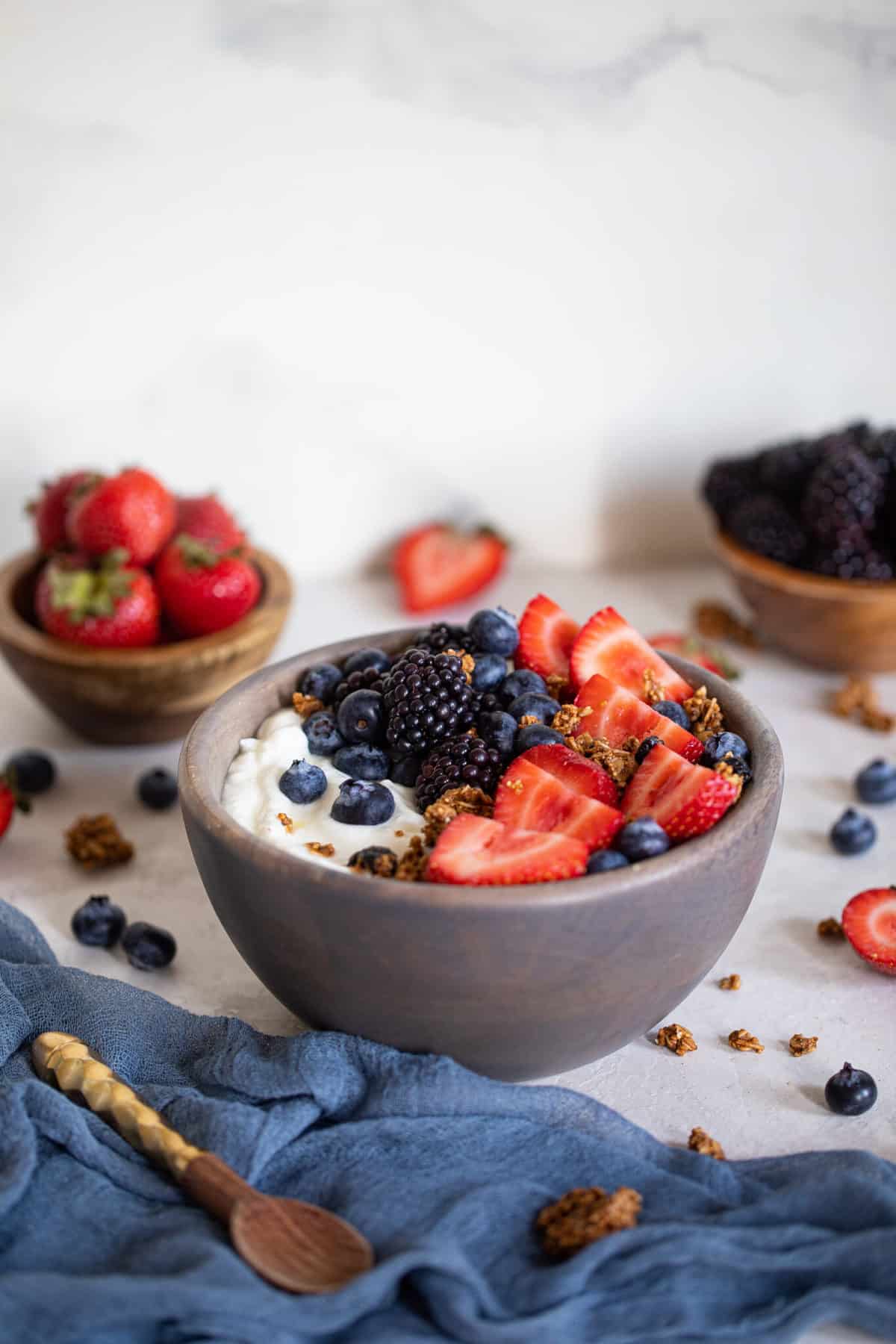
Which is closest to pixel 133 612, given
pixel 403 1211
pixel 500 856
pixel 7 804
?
pixel 7 804

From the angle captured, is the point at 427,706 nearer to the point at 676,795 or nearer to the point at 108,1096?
the point at 676,795

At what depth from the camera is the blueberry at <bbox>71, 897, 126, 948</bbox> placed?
1279mm

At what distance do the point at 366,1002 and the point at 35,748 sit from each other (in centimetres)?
85

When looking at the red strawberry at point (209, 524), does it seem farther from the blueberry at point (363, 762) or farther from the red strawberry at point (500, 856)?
the red strawberry at point (500, 856)

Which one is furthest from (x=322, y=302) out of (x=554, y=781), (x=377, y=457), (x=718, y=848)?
(x=718, y=848)

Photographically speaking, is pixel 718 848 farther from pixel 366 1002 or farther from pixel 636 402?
pixel 636 402

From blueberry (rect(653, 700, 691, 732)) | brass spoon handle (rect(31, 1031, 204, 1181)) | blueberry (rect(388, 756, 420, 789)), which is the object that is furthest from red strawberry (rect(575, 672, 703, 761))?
brass spoon handle (rect(31, 1031, 204, 1181))

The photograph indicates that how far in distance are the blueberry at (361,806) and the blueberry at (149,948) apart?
29cm

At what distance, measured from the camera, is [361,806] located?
1061 mm

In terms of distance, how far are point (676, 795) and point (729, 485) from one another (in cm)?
97

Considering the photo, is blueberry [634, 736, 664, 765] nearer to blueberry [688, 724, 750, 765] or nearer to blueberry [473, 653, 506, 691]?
blueberry [688, 724, 750, 765]

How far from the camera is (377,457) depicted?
2041mm

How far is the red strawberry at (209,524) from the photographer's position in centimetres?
163

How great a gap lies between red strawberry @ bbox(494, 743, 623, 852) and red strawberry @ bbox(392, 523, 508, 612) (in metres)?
0.96
